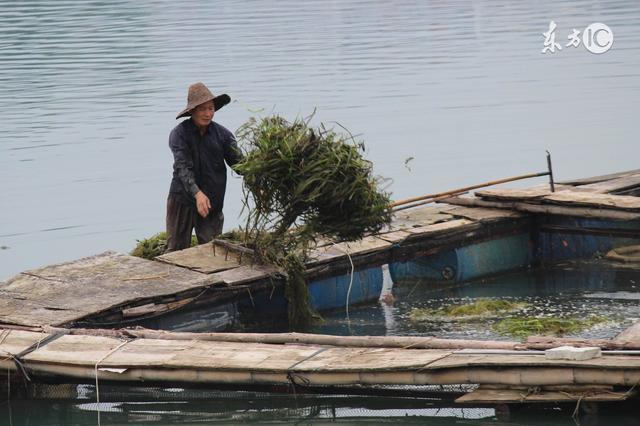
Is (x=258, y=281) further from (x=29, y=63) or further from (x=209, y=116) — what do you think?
(x=29, y=63)

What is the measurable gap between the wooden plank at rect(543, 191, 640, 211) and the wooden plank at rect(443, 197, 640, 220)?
40 mm

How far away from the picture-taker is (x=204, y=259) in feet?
30.9

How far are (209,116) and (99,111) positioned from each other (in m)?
13.0

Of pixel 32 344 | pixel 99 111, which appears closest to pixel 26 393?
pixel 32 344

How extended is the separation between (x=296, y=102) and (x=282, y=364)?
47.8 feet

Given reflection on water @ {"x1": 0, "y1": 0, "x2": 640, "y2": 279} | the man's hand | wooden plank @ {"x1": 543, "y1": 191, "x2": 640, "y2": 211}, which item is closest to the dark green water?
wooden plank @ {"x1": 543, "y1": 191, "x2": 640, "y2": 211}

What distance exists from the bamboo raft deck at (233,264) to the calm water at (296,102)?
59cm

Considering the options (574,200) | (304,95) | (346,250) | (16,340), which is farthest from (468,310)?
(304,95)

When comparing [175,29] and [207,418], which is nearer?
[207,418]

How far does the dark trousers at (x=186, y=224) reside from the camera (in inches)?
392

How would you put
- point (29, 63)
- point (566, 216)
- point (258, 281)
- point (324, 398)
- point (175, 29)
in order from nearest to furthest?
1. point (324, 398)
2. point (258, 281)
3. point (566, 216)
4. point (29, 63)
5. point (175, 29)

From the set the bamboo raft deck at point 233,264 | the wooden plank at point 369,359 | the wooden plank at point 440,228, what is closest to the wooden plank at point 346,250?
the bamboo raft deck at point 233,264

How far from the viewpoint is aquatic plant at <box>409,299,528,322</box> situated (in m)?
9.61

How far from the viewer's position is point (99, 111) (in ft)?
73.3
